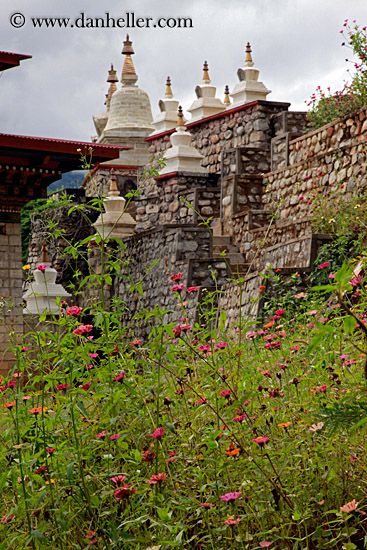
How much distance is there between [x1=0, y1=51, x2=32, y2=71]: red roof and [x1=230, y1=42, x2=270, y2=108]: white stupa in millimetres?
5135

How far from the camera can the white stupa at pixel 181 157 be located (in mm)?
14727

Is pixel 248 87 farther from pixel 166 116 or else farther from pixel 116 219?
pixel 116 219

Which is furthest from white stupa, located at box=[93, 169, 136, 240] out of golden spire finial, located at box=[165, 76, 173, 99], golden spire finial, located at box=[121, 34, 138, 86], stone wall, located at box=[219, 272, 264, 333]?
golden spire finial, located at box=[121, 34, 138, 86]

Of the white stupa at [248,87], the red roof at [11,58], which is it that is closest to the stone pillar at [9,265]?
the red roof at [11,58]

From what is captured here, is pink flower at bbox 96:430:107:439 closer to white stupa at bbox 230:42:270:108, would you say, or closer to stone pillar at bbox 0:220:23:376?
stone pillar at bbox 0:220:23:376

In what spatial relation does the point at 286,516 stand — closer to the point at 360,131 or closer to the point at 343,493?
the point at 343,493

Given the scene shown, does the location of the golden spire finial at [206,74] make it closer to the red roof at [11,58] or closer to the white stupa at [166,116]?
the white stupa at [166,116]

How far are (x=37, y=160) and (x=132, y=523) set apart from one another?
9199 mm

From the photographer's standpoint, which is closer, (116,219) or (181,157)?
(181,157)

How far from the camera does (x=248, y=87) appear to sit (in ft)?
50.9

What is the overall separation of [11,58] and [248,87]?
216 inches

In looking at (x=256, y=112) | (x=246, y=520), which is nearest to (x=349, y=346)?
(x=246, y=520)

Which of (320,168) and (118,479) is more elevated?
(320,168)

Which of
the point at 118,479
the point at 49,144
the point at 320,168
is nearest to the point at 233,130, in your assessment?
the point at 320,168
